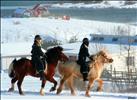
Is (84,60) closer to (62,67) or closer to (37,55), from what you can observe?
(62,67)

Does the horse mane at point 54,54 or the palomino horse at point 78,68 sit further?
the horse mane at point 54,54

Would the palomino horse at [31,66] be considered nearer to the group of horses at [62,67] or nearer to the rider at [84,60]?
the group of horses at [62,67]

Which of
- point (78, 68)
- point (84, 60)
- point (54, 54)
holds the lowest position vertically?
point (78, 68)

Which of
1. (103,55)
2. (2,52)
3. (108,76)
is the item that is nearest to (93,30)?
(2,52)

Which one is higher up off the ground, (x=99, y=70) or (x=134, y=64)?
(x=99, y=70)

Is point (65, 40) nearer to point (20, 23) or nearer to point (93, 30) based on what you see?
point (93, 30)

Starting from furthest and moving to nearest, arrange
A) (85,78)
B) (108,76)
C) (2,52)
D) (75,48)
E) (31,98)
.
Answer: (2,52) → (75,48) → (108,76) → (85,78) → (31,98)

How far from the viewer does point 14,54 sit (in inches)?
1719

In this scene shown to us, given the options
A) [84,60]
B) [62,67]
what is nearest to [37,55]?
[62,67]

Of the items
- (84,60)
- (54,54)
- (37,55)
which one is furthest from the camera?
(54,54)

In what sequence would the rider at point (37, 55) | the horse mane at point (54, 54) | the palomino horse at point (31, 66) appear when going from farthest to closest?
the horse mane at point (54, 54), the palomino horse at point (31, 66), the rider at point (37, 55)

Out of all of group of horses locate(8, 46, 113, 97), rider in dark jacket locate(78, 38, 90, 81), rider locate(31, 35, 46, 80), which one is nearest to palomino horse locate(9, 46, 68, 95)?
group of horses locate(8, 46, 113, 97)

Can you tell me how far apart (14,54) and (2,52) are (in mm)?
2341

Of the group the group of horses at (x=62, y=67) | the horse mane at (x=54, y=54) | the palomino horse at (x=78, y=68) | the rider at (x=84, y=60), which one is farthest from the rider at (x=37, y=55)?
the rider at (x=84, y=60)
